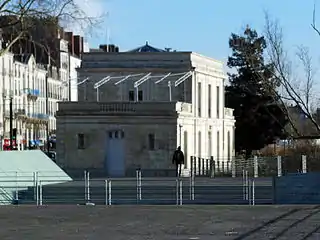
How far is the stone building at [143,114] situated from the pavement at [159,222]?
1200 inches

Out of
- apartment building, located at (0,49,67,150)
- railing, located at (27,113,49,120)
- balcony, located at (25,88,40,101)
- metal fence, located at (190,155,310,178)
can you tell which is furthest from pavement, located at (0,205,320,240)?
railing, located at (27,113,49,120)

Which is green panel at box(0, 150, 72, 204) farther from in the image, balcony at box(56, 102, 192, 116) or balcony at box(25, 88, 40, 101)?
balcony at box(25, 88, 40, 101)

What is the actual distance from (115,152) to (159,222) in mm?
36894

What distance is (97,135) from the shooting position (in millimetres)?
59094

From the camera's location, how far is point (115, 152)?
5919 centimetres

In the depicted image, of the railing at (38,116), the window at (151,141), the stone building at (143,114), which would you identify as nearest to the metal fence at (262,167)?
the window at (151,141)

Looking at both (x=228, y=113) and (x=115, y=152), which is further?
(x=228, y=113)

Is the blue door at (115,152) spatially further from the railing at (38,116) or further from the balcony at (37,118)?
the railing at (38,116)

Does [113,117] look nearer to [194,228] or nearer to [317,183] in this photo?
[317,183]

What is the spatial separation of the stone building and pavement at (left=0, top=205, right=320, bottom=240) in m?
30.5

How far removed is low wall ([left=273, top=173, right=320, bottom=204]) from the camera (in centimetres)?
2945

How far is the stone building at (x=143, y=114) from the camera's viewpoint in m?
59.0

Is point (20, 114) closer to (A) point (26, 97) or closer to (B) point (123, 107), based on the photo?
(A) point (26, 97)

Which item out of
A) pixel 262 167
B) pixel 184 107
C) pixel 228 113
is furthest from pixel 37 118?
pixel 262 167
